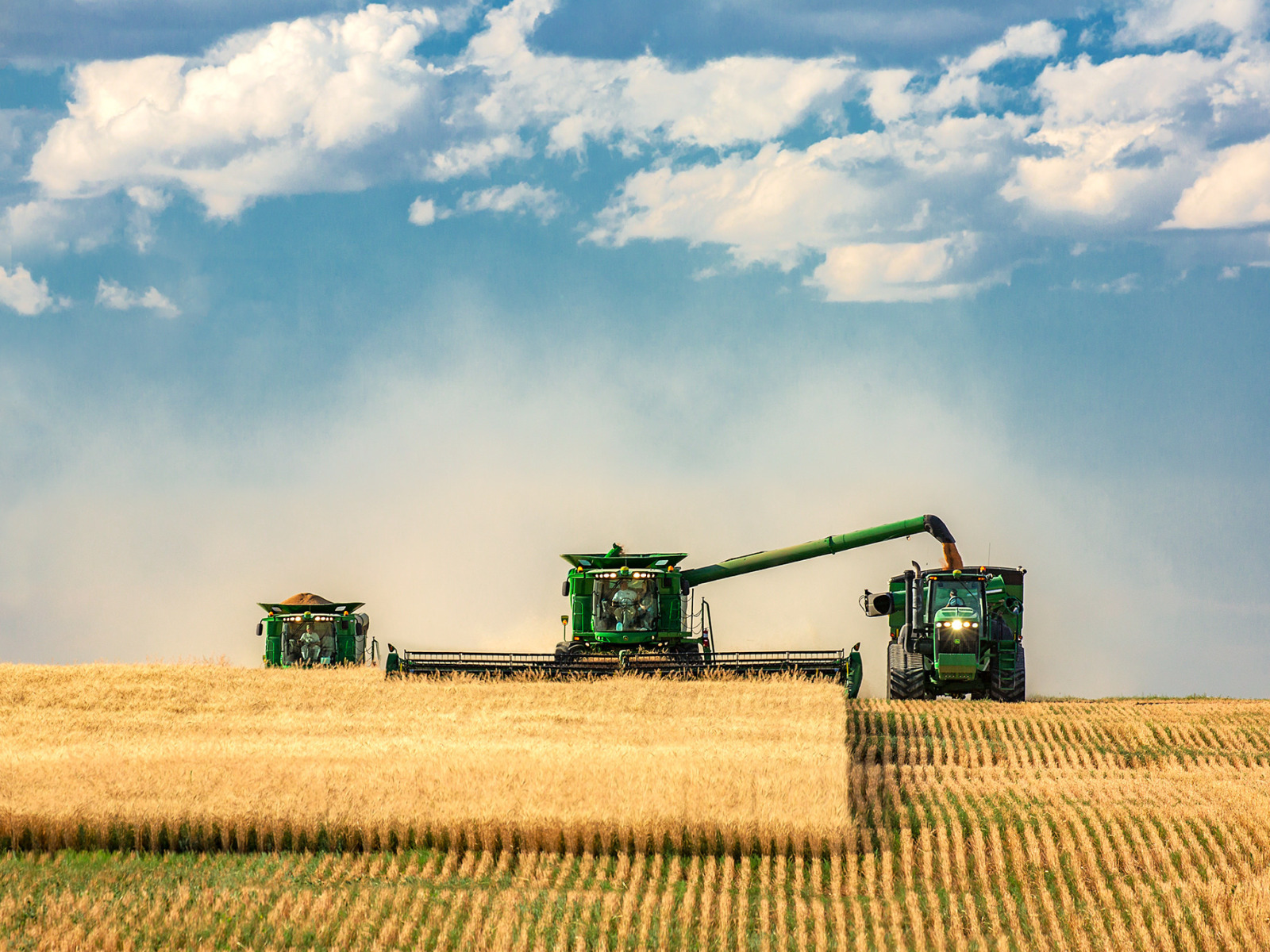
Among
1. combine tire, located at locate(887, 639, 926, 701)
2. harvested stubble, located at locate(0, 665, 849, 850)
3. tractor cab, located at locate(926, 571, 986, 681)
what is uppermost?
tractor cab, located at locate(926, 571, 986, 681)

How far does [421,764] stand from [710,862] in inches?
182

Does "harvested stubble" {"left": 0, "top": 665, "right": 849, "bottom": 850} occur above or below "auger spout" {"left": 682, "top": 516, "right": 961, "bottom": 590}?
below

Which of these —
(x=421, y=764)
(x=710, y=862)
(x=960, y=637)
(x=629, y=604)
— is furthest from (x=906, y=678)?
(x=710, y=862)

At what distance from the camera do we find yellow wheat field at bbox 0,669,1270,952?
37.2 ft

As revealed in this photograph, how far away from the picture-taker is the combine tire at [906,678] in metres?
26.8

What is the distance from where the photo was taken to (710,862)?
1316 centimetres

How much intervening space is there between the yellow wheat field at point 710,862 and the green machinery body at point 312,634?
1133cm

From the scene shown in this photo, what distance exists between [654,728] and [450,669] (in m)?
7.08

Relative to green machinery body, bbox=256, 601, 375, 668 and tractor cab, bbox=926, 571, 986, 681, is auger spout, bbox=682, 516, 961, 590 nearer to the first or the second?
tractor cab, bbox=926, 571, 986, 681

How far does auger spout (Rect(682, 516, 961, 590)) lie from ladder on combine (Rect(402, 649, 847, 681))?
3.63 meters

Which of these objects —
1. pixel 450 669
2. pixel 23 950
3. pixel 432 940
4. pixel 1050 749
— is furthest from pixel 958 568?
pixel 23 950

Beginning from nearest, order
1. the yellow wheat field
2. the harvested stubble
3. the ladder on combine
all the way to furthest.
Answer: the yellow wheat field → the harvested stubble → the ladder on combine

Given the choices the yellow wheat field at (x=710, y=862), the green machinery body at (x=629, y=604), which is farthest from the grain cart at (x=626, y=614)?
the yellow wheat field at (x=710, y=862)

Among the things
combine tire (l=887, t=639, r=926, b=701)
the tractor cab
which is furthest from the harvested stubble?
the tractor cab
